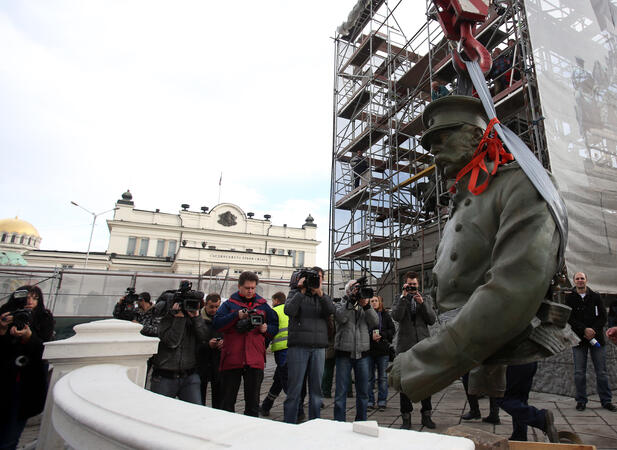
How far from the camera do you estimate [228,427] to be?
31.7 inches

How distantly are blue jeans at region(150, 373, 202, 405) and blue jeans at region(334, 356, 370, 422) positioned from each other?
150 centimetres

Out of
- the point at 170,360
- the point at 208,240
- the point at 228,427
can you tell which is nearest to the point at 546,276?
the point at 228,427

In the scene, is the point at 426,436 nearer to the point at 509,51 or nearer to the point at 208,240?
the point at 509,51

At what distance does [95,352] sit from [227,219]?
40737 mm

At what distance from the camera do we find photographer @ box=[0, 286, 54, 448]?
2.60m

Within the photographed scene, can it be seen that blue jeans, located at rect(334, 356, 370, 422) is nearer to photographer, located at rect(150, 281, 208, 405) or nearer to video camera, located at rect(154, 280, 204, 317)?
photographer, located at rect(150, 281, 208, 405)

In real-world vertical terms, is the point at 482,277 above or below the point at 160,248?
below

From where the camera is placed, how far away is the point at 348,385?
398cm

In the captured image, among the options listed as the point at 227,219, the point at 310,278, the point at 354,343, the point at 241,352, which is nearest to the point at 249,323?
the point at 241,352

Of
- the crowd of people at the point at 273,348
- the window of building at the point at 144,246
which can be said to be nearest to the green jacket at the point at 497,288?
the crowd of people at the point at 273,348

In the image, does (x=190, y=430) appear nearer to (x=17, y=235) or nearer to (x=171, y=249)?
(x=171, y=249)

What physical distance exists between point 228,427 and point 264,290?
1361 centimetres

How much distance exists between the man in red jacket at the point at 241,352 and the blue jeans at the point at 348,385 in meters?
0.91

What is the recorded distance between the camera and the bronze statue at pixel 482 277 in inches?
38.1
